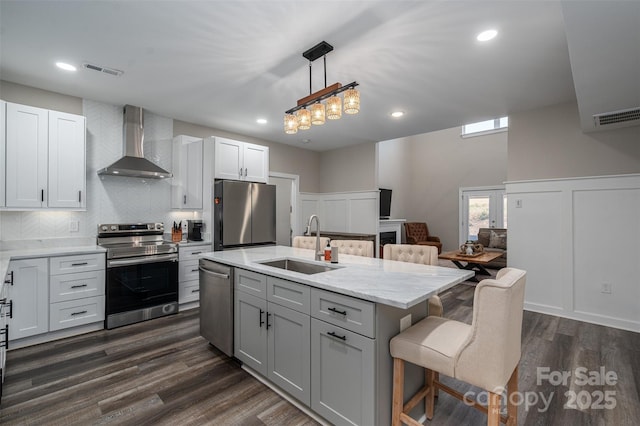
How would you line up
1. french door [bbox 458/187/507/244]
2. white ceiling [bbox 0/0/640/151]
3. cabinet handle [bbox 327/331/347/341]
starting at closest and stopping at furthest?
cabinet handle [bbox 327/331/347/341]
white ceiling [bbox 0/0/640/151]
french door [bbox 458/187/507/244]

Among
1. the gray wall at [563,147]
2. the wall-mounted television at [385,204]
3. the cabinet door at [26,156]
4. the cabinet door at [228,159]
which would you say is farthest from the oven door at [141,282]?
the wall-mounted television at [385,204]

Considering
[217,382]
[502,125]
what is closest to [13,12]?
[217,382]

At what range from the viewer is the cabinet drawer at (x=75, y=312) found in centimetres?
300

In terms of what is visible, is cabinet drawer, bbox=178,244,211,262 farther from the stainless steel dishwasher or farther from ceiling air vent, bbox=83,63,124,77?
ceiling air vent, bbox=83,63,124,77

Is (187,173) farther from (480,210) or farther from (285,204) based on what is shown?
(480,210)

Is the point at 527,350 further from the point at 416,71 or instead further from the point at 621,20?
the point at 416,71

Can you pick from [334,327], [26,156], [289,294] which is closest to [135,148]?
[26,156]

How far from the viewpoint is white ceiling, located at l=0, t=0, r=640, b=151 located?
199cm

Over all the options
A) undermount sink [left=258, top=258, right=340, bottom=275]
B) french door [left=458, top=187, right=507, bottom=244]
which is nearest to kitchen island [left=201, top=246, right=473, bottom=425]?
undermount sink [left=258, top=258, right=340, bottom=275]

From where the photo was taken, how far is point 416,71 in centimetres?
291

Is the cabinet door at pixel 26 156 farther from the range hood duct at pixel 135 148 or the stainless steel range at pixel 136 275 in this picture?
the stainless steel range at pixel 136 275

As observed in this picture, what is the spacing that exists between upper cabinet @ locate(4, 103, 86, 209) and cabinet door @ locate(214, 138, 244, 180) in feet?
4.89

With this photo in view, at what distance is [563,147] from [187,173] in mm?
5023

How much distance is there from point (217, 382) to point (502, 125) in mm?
8600
